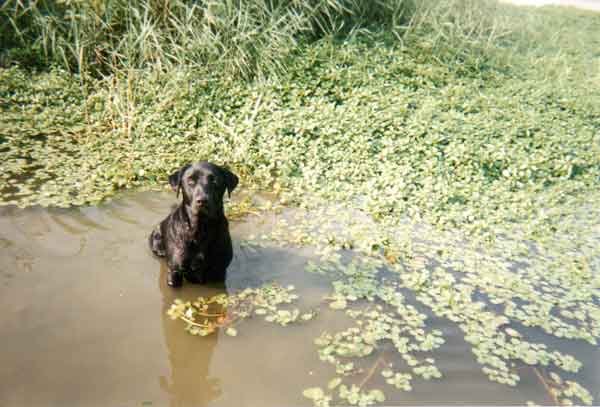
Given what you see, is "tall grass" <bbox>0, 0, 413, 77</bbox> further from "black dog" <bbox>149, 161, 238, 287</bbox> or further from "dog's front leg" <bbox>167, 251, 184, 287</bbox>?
"dog's front leg" <bbox>167, 251, 184, 287</bbox>

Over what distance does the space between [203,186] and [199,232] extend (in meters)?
0.40

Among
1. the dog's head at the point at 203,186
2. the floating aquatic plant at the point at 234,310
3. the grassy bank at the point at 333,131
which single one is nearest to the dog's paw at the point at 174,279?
the floating aquatic plant at the point at 234,310

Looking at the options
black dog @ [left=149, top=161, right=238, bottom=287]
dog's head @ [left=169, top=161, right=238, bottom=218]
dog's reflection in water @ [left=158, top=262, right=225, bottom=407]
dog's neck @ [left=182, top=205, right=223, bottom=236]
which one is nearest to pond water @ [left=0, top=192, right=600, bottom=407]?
dog's reflection in water @ [left=158, top=262, right=225, bottom=407]

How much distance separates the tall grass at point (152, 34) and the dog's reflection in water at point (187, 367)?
5510 millimetres

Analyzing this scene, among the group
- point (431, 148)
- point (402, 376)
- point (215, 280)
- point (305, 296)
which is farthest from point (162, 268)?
point (431, 148)

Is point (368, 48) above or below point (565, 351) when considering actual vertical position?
above

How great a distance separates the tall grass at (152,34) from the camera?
325 inches

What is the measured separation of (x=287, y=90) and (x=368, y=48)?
2.69 meters

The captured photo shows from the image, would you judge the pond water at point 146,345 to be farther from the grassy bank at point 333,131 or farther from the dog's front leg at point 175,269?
the grassy bank at point 333,131

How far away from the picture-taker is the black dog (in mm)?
4121

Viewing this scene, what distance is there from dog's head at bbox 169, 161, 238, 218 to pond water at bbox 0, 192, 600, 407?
2.52 ft

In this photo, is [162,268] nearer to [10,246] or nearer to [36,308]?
[36,308]

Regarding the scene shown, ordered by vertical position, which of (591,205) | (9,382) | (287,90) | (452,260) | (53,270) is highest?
(287,90)

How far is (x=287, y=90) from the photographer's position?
27.0 feet
